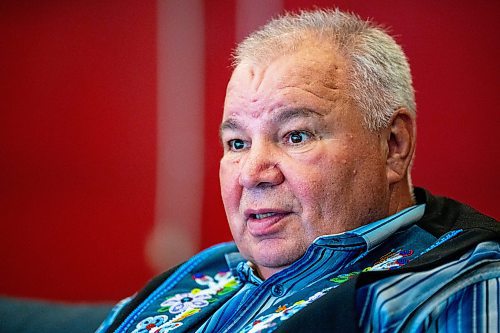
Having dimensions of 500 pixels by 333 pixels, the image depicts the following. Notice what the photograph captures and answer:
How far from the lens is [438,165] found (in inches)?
103

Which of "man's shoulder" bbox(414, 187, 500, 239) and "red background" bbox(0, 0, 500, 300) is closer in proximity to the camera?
"man's shoulder" bbox(414, 187, 500, 239)

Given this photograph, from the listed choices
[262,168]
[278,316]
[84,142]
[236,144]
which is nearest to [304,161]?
[262,168]

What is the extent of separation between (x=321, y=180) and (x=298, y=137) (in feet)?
0.42

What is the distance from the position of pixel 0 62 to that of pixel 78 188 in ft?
2.18

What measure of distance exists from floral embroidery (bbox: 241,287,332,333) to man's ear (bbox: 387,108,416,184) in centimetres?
41

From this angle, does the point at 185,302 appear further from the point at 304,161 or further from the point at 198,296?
the point at 304,161

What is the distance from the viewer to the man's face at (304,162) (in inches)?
69.1

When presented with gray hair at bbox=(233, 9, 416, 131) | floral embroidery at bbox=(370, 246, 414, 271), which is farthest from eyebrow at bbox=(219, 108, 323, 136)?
floral embroidery at bbox=(370, 246, 414, 271)

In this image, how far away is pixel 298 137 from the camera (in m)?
1.79

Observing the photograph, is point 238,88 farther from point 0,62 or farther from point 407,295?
point 0,62

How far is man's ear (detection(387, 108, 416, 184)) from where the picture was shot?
1868 millimetres

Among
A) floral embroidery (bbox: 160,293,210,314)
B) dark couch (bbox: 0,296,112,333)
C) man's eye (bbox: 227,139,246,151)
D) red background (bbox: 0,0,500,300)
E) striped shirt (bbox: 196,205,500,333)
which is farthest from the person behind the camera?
red background (bbox: 0,0,500,300)

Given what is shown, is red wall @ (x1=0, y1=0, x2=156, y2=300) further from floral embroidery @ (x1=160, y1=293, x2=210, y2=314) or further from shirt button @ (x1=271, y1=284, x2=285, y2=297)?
shirt button @ (x1=271, y1=284, x2=285, y2=297)

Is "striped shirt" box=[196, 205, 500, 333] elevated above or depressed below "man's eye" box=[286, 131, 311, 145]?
below
